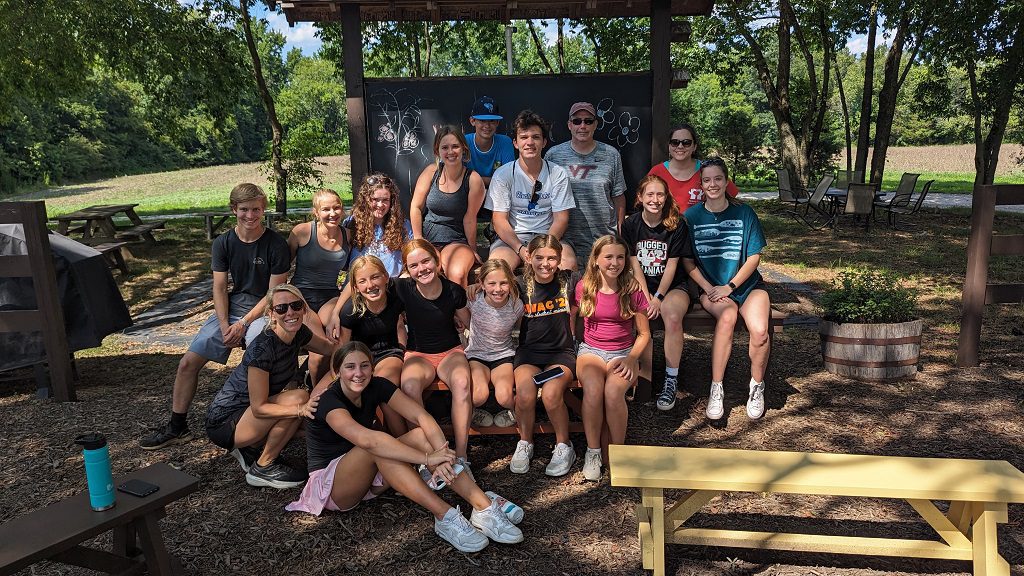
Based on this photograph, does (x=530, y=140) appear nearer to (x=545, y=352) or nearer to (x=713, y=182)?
(x=713, y=182)

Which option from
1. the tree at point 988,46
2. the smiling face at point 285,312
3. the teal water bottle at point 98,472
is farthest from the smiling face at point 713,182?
the tree at point 988,46

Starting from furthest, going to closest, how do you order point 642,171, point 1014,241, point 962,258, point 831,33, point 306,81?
point 306,81 < point 831,33 < point 962,258 < point 642,171 < point 1014,241

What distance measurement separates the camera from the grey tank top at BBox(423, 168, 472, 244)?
202 inches

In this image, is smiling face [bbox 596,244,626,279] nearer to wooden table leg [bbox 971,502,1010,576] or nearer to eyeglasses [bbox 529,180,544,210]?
eyeglasses [bbox 529,180,544,210]

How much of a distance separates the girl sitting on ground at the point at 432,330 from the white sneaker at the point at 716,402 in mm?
1641

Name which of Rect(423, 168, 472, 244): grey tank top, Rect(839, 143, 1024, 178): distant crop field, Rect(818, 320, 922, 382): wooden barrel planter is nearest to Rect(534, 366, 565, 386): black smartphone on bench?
Rect(423, 168, 472, 244): grey tank top

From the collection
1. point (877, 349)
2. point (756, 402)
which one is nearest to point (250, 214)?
point (756, 402)

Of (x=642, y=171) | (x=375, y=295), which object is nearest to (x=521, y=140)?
(x=375, y=295)

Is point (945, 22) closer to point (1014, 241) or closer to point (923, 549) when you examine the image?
point (1014, 241)

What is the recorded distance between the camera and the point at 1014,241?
5.58m

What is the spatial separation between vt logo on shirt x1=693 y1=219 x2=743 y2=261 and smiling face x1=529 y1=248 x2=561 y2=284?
4.19ft

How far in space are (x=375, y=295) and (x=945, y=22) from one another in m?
13.8

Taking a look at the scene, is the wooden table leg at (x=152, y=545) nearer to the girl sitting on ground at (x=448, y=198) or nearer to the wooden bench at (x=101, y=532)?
the wooden bench at (x=101, y=532)

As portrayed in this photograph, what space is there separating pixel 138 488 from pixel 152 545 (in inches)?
9.3
